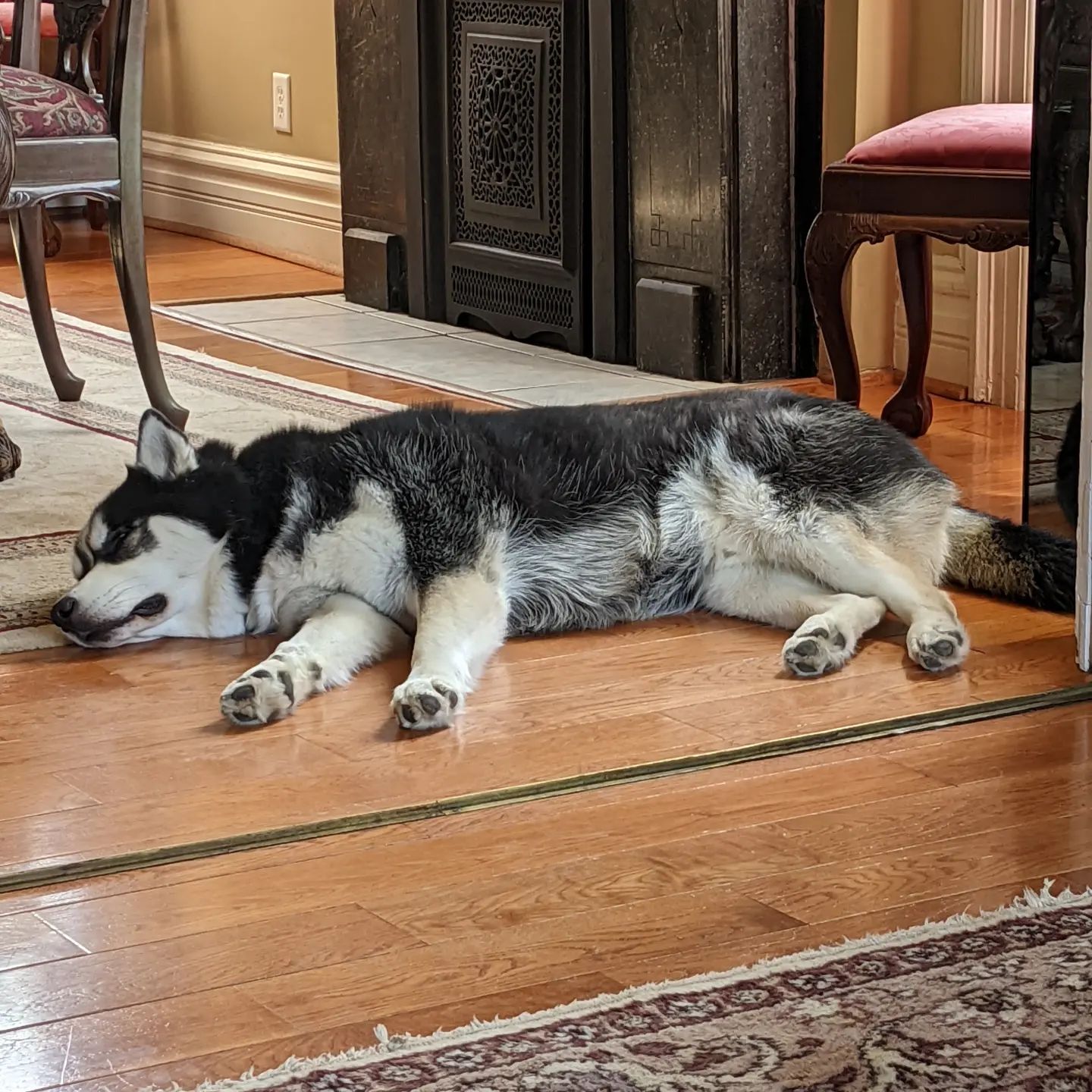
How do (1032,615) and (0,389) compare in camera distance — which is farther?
(0,389)

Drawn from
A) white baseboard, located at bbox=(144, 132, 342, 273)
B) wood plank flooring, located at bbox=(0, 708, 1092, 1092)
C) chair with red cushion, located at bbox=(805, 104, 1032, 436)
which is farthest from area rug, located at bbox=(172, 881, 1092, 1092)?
white baseboard, located at bbox=(144, 132, 342, 273)

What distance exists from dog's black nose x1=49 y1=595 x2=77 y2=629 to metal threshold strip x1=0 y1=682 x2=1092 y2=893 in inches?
27.3

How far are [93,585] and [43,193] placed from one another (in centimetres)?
142

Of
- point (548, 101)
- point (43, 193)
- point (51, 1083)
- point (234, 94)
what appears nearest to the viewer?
point (51, 1083)

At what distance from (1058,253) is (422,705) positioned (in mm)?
1075

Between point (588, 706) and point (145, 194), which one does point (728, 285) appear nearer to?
point (588, 706)

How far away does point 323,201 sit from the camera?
243 inches

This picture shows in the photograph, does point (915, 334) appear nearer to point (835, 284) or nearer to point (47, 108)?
point (835, 284)

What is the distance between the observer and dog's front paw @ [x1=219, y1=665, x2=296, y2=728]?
2.12 m

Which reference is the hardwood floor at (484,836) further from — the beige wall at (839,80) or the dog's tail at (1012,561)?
the beige wall at (839,80)

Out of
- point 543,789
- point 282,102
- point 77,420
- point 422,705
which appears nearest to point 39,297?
point 77,420

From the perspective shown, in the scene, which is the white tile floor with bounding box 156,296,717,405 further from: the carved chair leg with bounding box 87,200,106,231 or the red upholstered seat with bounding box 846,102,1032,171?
the carved chair leg with bounding box 87,200,106,231

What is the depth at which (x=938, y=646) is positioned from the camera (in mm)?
2242

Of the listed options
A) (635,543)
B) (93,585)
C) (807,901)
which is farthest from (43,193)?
(807,901)
